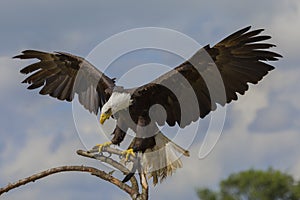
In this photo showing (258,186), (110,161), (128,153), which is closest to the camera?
(110,161)

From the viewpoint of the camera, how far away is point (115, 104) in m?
13.5

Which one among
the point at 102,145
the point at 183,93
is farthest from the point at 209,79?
the point at 102,145

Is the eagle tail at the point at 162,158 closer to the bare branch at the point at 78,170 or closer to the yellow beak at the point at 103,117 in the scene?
the yellow beak at the point at 103,117

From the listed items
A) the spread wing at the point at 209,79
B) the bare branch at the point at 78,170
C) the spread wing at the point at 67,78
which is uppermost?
the spread wing at the point at 67,78

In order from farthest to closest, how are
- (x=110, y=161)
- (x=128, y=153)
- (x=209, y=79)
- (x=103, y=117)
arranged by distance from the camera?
1. (x=209, y=79)
2. (x=103, y=117)
3. (x=128, y=153)
4. (x=110, y=161)

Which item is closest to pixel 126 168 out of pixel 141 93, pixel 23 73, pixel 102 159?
pixel 102 159

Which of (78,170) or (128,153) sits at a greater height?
(128,153)

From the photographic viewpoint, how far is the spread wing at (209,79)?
13641 millimetres

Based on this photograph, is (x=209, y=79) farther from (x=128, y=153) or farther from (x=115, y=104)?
(x=128, y=153)

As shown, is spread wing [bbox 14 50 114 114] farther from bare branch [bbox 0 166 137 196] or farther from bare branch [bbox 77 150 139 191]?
bare branch [bbox 0 166 137 196]

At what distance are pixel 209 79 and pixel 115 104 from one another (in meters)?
1.39

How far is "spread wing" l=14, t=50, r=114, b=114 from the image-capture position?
14.5 meters

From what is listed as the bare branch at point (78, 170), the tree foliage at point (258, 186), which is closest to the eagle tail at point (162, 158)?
the bare branch at point (78, 170)

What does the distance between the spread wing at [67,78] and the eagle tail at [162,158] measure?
1.32m
